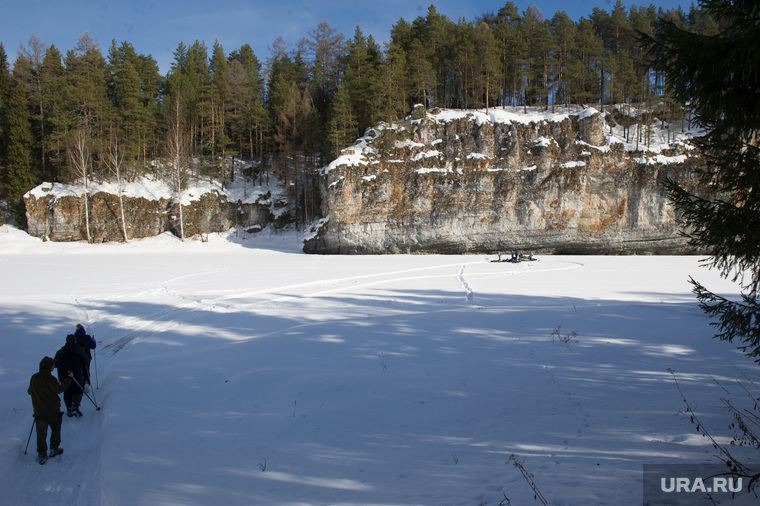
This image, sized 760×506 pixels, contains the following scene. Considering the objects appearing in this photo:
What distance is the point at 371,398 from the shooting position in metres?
5.41

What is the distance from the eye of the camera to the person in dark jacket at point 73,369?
6.01 m

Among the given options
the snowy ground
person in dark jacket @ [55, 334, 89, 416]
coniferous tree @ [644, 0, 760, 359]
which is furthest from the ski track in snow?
coniferous tree @ [644, 0, 760, 359]

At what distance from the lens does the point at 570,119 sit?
31.0 meters

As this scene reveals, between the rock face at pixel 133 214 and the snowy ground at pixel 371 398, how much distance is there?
77.7 ft

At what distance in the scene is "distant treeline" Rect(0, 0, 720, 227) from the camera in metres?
33.7

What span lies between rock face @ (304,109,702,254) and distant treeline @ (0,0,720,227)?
5565mm

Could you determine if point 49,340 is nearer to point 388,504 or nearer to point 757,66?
point 388,504

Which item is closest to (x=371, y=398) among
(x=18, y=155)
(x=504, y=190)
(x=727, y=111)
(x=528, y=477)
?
(x=528, y=477)

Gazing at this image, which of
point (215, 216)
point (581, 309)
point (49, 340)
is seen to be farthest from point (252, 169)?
point (581, 309)

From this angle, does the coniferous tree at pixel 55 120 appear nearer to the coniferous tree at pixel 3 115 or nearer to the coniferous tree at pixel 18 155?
the coniferous tree at pixel 18 155

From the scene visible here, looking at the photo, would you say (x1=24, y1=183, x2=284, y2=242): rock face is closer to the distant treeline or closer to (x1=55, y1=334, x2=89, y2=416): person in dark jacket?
the distant treeline

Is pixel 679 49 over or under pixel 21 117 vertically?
under

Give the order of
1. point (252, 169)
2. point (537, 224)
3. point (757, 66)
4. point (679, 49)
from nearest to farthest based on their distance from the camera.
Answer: point (757, 66) < point (679, 49) < point (537, 224) < point (252, 169)

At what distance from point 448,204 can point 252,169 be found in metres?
22.3
